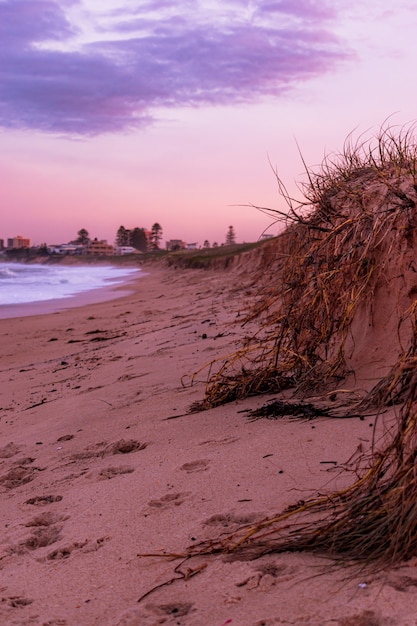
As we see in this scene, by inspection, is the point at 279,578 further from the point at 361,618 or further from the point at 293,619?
the point at 361,618

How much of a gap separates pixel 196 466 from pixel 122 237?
152757mm

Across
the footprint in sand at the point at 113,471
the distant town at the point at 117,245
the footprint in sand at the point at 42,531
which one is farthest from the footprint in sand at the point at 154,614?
the distant town at the point at 117,245

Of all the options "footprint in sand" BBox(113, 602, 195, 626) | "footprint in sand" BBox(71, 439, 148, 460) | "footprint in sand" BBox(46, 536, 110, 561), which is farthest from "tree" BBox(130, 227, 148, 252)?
"footprint in sand" BBox(113, 602, 195, 626)

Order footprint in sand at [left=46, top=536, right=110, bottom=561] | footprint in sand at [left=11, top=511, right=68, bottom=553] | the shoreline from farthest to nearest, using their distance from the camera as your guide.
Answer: the shoreline
footprint in sand at [left=11, top=511, right=68, bottom=553]
footprint in sand at [left=46, top=536, right=110, bottom=561]

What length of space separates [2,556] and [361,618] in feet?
5.42

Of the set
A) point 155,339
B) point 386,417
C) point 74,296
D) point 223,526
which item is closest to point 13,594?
point 223,526

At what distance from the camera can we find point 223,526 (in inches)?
98.2

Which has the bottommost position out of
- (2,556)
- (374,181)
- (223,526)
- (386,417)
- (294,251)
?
(2,556)

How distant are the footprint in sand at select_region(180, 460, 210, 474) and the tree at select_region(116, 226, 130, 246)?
152m

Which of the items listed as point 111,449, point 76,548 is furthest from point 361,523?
point 111,449

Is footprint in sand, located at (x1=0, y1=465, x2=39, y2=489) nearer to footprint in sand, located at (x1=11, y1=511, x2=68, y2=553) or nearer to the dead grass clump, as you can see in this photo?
footprint in sand, located at (x1=11, y1=511, x2=68, y2=553)

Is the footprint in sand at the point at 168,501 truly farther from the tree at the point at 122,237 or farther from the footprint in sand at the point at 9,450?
the tree at the point at 122,237

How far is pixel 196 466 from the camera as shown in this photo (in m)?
3.18

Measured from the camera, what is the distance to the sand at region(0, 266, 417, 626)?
75.8 inches
